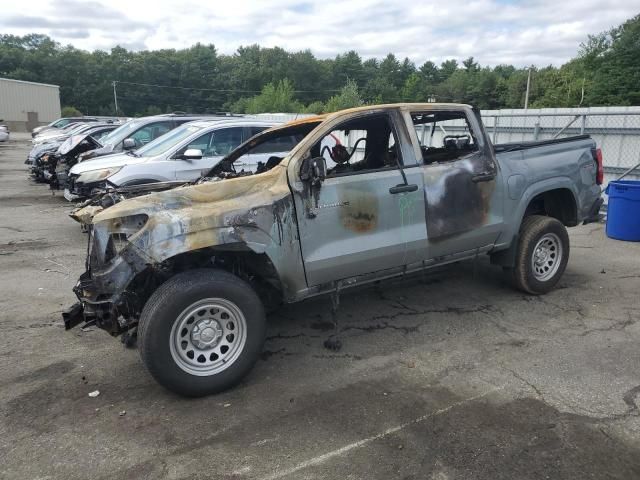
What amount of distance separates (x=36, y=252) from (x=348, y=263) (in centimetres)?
551

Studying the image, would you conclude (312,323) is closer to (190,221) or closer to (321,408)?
(321,408)

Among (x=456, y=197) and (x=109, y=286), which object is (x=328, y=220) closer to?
(x=456, y=197)

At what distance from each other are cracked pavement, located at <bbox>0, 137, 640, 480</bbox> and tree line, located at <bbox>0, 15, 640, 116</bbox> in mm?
69424

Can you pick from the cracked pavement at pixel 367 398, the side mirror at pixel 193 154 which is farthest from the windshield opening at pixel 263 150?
the side mirror at pixel 193 154

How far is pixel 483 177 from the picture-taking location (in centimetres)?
497

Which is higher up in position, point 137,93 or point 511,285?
point 137,93

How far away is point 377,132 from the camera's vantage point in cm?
518

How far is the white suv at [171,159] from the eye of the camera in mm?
8227

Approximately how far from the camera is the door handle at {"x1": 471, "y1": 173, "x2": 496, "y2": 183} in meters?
4.93

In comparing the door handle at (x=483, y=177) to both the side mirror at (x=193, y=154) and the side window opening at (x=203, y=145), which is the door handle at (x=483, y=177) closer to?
the side mirror at (x=193, y=154)

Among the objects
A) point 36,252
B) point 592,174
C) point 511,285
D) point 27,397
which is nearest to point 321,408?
point 27,397

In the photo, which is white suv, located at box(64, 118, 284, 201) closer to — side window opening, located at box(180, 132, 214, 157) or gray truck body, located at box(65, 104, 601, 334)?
side window opening, located at box(180, 132, 214, 157)

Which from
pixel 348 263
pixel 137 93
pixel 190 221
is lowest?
pixel 348 263

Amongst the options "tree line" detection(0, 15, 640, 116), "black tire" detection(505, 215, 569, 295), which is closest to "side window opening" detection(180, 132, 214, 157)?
"black tire" detection(505, 215, 569, 295)
